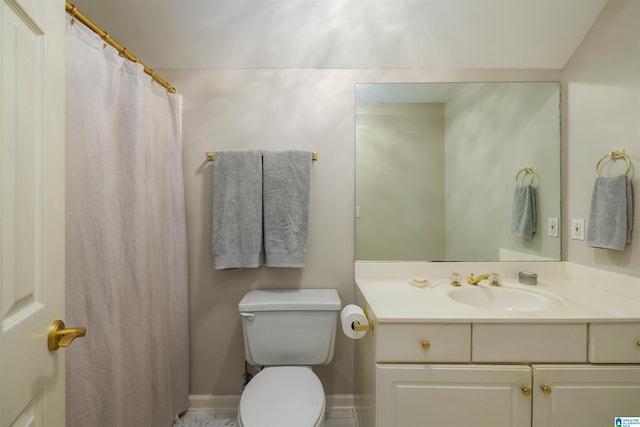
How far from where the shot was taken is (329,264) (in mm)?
1655

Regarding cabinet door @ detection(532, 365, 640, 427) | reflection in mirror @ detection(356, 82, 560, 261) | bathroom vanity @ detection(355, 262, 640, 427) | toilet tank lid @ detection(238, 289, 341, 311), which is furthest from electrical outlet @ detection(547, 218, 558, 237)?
toilet tank lid @ detection(238, 289, 341, 311)

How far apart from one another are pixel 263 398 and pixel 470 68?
192cm

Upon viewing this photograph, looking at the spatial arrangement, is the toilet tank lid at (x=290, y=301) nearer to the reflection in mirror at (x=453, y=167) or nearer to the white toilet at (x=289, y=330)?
the white toilet at (x=289, y=330)

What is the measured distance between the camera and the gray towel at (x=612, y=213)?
1.23 metres

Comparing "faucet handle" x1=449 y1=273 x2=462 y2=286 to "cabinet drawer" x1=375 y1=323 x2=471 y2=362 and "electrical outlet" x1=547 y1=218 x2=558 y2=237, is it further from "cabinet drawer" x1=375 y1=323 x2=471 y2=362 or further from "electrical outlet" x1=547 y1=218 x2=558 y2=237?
"electrical outlet" x1=547 y1=218 x2=558 y2=237

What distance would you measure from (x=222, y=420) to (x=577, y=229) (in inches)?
84.6

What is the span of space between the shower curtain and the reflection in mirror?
1.00m

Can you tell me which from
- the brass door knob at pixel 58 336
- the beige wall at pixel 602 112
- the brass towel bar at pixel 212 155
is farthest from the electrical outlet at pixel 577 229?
the brass door knob at pixel 58 336

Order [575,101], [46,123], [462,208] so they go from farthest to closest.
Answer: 1. [462,208]
2. [575,101]
3. [46,123]

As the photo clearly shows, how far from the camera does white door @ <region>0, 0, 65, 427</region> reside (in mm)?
518

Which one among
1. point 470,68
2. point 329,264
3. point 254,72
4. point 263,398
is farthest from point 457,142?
point 263,398

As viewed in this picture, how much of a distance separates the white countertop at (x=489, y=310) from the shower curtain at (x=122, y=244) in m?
0.96

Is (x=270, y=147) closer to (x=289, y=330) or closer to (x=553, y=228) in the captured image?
(x=289, y=330)

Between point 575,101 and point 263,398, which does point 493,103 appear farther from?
point 263,398
